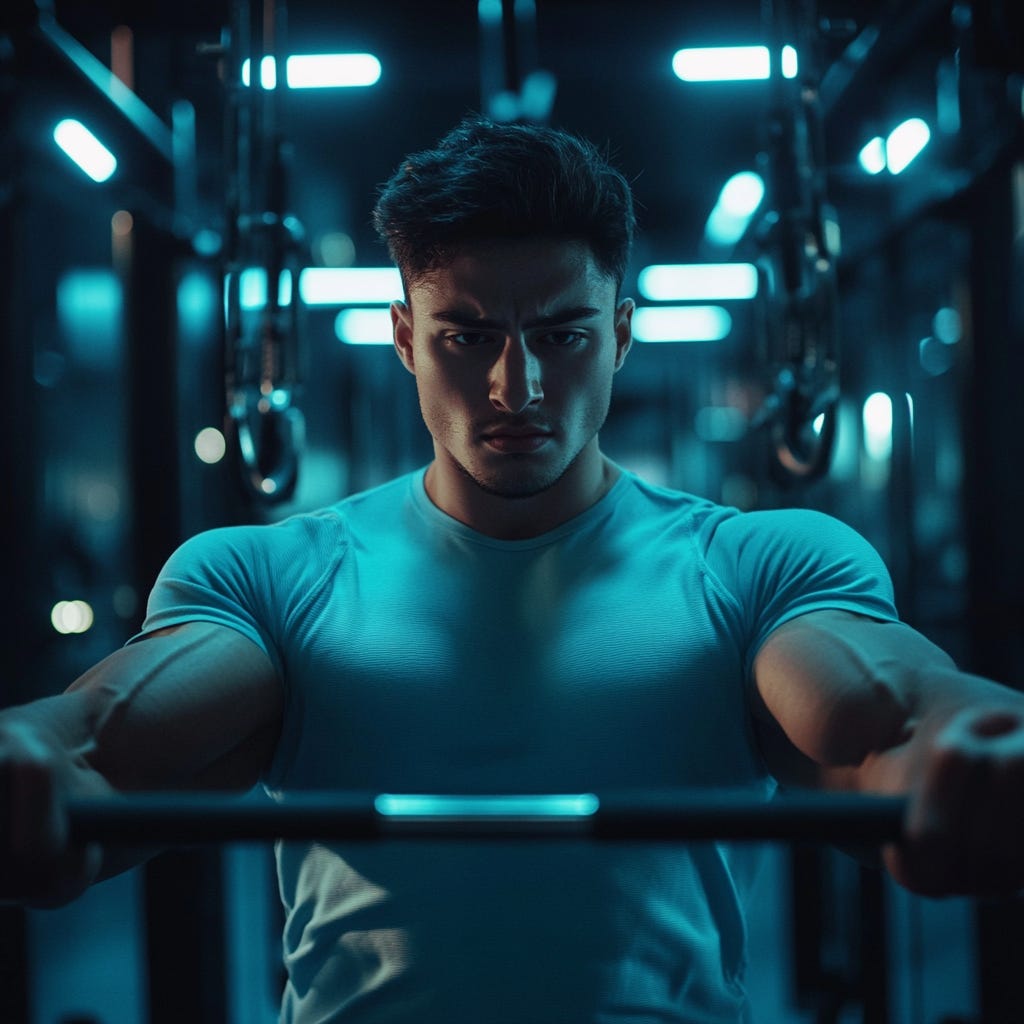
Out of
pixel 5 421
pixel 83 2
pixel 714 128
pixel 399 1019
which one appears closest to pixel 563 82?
pixel 714 128

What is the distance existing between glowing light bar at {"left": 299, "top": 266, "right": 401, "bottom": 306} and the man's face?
364 centimetres

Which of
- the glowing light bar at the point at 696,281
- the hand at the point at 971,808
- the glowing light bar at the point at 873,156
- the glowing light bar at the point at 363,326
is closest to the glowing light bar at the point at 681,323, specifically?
the glowing light bar at the point at 696,281

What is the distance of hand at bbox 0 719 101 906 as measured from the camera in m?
0.84

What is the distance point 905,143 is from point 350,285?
2.85 meters

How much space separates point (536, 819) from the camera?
31.7 inches

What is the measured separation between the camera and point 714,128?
13.3 ft

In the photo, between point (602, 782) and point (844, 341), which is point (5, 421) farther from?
point (844, 341)

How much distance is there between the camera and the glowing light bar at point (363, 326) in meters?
5.57

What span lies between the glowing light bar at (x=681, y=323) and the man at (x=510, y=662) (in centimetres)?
459

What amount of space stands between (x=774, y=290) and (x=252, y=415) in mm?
1072

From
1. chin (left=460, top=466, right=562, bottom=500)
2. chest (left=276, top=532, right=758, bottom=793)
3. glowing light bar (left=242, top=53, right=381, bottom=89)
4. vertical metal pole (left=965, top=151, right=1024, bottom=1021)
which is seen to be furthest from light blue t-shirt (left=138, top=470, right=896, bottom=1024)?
glowing light bar (left=242, top=53, right=381, bottom=89)

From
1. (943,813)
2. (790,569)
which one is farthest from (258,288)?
(943,813)

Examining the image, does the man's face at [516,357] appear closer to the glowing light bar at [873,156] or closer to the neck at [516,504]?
the neck at [516,504]

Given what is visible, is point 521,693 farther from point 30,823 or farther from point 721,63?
point 721,63
